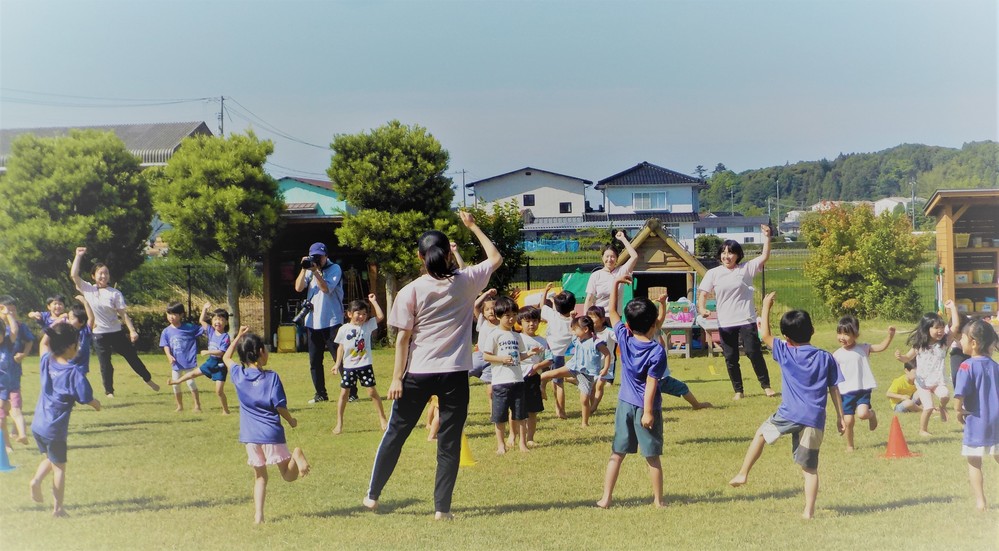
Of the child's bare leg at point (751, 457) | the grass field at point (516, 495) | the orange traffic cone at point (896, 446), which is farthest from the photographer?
the orange traffic cone at point (896, 446)

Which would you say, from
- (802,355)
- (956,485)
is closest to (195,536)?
(802,355)

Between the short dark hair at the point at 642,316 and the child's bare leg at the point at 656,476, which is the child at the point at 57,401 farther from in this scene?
the child's bare leg at the point at 656,476

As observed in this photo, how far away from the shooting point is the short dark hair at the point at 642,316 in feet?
19.6

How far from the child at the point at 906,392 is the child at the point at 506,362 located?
3.61m

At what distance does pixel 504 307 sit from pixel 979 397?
3557mm

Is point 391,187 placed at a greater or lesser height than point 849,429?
greater

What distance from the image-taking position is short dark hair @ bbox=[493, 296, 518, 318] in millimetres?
7805

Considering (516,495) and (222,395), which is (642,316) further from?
(222,395)

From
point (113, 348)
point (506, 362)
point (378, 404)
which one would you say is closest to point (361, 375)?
point (378, 404)

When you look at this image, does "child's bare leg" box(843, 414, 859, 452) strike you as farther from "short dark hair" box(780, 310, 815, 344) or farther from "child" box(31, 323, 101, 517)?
"child" box(31, 323, 101, 517)

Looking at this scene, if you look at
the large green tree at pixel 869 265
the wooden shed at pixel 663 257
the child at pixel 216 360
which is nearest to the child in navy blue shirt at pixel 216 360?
the child at pixel 216 360

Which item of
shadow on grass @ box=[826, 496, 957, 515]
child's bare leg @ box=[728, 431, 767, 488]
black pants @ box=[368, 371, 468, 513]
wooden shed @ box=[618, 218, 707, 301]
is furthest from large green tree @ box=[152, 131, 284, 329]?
shadow on grass @ box=[826, 496, 957, 515]

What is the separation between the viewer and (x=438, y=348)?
5.88 meters

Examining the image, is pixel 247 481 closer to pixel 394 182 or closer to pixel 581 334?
pixel 581 334
